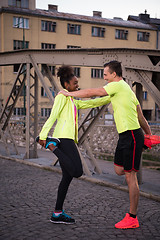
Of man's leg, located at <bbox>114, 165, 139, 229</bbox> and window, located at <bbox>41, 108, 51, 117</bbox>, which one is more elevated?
man's leg, located at <bbox>114, 165, 139, 229</bbox>

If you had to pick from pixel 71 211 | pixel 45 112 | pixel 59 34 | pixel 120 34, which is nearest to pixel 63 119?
pixel 71 211

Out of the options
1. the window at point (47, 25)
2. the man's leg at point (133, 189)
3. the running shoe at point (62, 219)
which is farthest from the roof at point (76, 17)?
the man's leg at point (133, 189)

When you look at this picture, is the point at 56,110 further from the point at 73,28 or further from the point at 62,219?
the point at 73,28

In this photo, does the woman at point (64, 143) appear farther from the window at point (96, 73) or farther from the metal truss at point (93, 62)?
the window at point (96, 73)

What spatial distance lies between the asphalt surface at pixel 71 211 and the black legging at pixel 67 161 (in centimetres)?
44

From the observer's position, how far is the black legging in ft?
14.8

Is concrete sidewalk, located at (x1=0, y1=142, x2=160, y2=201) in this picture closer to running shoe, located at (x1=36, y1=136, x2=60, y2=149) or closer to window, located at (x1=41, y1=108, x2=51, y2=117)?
running shoe, located at (x1=36, y1=136, x2=60, y2=149)

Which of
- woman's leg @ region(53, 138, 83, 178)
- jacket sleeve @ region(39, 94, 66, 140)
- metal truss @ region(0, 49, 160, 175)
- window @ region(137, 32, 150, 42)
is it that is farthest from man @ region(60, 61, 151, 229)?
window @ region(137, 32, 150, 42)

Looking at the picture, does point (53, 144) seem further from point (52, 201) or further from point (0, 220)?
point (52, 201)

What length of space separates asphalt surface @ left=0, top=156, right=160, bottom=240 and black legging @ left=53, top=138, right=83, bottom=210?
17.4 inches

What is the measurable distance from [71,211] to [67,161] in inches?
45.4

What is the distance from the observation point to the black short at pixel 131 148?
14.5 ft

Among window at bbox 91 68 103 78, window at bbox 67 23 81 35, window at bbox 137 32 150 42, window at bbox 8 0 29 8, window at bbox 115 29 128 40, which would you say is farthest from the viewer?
window at bbox 137 32 150 42

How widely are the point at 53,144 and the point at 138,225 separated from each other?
57.8 inches
